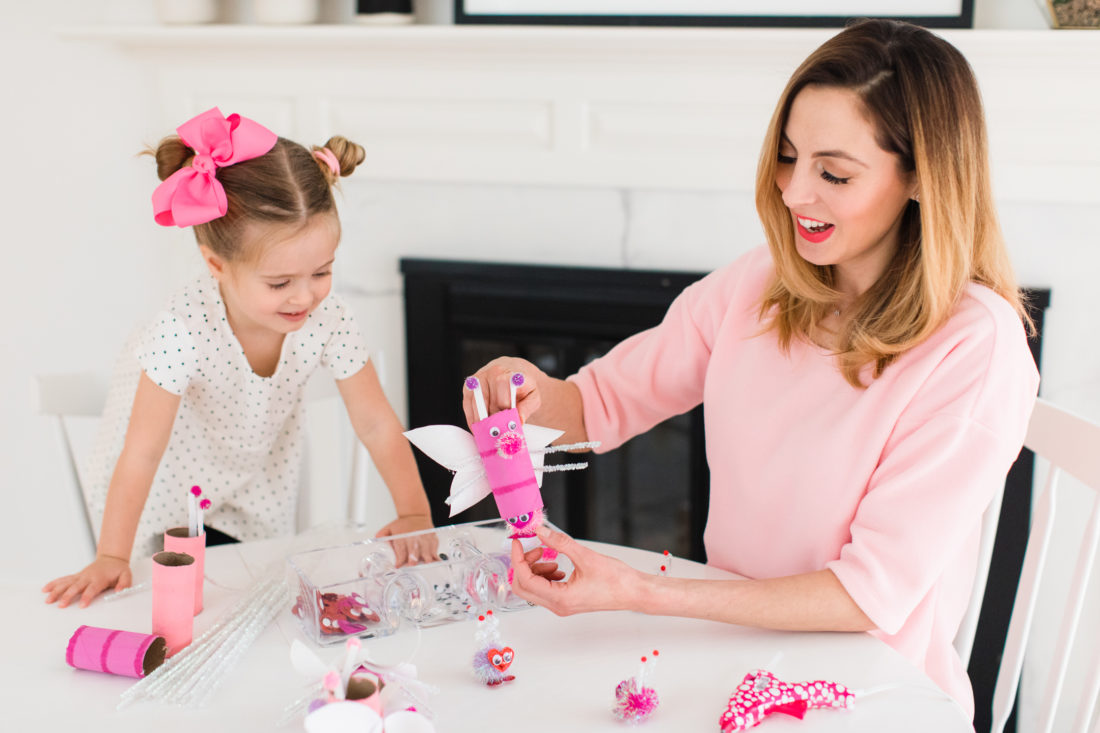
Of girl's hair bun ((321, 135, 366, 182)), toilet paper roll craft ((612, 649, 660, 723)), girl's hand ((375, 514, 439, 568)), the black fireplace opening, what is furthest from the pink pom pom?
the black fireplace opening

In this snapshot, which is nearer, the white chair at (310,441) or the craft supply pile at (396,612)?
the craft supply pile at (396,612)

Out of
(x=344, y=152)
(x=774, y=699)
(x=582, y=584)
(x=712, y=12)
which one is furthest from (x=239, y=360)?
(x=712, y=12)

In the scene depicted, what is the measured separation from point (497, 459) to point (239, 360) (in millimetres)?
612

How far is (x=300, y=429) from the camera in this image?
66.6 inches

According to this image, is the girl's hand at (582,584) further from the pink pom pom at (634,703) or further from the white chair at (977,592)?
the white chair at (977,592)

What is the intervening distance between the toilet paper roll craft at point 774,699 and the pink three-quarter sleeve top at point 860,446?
15 centimetres

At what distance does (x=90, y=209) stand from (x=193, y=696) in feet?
5.28

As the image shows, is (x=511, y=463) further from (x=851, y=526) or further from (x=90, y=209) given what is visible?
(x=90, y=209)

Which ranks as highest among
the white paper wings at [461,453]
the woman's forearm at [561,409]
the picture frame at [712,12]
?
the picture frame at [712,12]

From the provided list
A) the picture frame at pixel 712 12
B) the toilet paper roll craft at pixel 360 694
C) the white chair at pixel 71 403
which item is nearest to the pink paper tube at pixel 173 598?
the toilet paper roll craft at pixel 360 694

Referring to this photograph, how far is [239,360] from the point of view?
1.51 meters

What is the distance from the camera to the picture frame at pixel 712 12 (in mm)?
1707

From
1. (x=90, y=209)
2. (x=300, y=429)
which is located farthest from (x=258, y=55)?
(x=300, y=429)

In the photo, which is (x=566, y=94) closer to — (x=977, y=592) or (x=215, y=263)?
(x=215, y=263)
